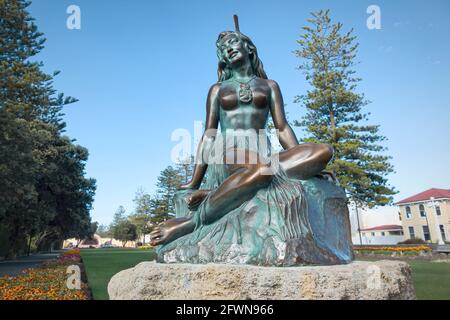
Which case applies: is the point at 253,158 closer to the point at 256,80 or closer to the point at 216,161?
the point at 216,161

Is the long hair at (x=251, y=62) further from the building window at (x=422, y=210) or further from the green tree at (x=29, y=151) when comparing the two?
the building window at (x=422, y=210)

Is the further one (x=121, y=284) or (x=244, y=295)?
(x=121, y=284)

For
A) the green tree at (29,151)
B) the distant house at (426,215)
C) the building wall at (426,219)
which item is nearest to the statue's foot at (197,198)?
the green tree at (29,151)

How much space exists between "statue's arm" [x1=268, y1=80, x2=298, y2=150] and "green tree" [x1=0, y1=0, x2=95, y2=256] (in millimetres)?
12342

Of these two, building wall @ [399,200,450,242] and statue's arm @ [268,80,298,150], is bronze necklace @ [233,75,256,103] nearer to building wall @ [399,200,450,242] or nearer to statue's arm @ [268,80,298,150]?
statue's arm @ [268,80,298,150]

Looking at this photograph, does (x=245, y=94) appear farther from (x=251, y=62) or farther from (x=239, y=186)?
(x=239, y=186)

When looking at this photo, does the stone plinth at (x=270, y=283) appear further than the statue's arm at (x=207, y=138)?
No

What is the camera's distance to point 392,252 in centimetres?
2006

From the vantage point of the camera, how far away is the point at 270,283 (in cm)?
259

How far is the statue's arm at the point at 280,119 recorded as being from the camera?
4250mm

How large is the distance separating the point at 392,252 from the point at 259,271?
20.5 m
